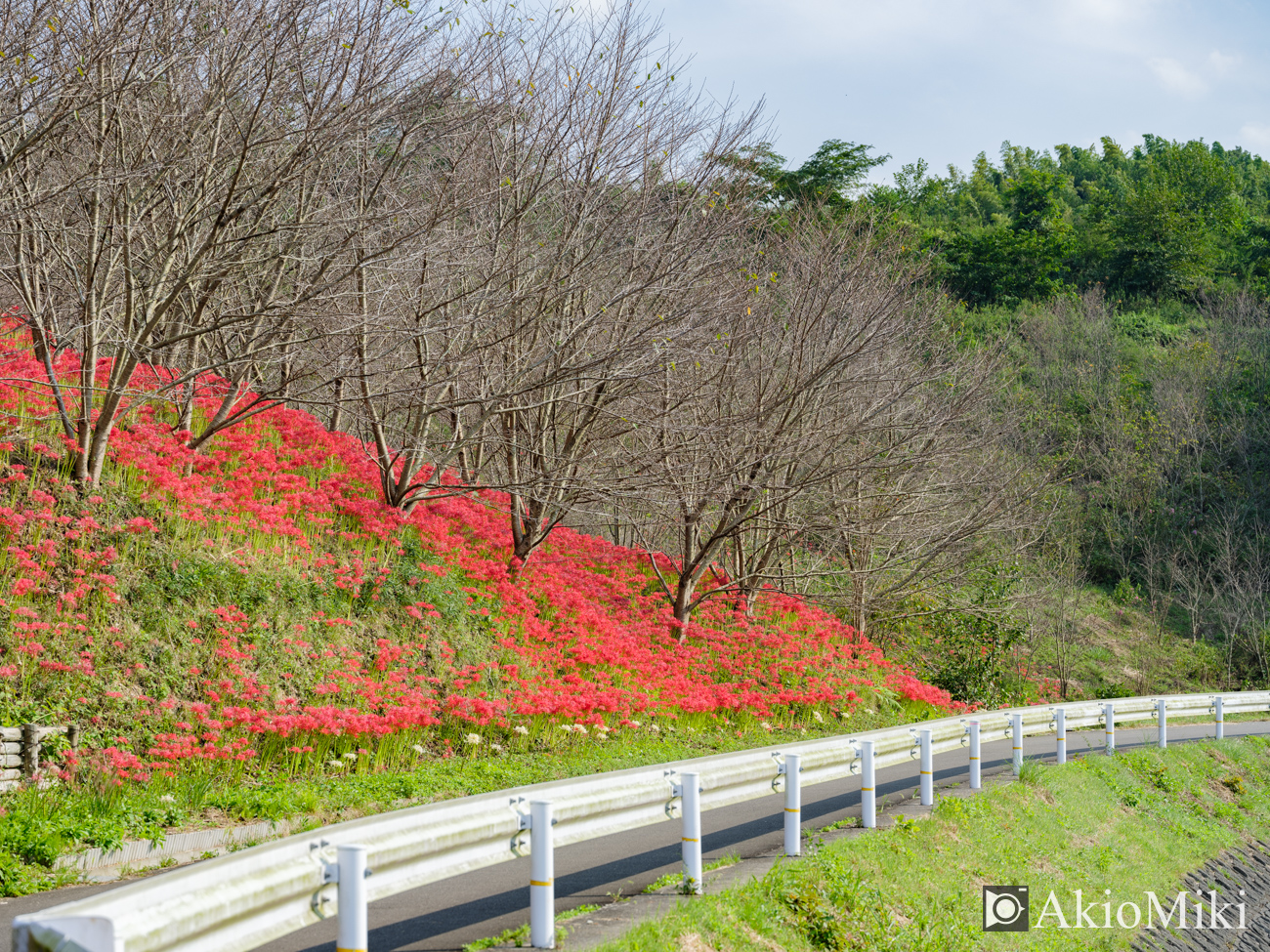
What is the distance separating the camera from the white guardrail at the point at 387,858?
304 cm

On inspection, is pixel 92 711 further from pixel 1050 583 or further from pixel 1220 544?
pixel 1220 544

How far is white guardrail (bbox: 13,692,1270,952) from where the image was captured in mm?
3039

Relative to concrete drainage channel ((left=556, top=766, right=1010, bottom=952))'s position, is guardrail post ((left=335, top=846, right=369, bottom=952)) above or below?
above

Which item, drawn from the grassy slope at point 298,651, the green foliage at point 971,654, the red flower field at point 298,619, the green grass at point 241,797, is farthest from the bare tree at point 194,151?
the green foliage at point 971,654

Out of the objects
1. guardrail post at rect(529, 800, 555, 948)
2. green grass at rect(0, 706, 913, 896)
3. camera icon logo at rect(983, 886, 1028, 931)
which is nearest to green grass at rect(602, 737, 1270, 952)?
camera icon logo at rect(983, 886, 1028, 931)

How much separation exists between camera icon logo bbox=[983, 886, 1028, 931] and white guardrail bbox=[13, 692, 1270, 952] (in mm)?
1146

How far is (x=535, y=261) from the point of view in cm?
1520

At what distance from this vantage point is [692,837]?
5.97m

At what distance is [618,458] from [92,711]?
1003 centimetres

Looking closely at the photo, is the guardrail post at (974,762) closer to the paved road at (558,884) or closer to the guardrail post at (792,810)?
the paved road at (558,884)

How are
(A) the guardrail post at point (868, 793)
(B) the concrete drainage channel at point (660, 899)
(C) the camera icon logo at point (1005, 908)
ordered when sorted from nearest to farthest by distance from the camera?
(B) the concrete drainage channel at point (660, 899) < (C) the camera icon logo at point (1005, 908) < (A) the guardrail post at point (868, 793)

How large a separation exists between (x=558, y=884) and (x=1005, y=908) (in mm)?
3634

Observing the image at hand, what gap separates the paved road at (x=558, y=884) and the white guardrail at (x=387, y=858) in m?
0.64

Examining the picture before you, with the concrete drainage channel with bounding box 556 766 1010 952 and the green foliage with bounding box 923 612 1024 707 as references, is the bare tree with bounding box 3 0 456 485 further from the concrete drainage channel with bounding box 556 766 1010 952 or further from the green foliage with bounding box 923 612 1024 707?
the green foliage with bounding box 923 612 1024 707
